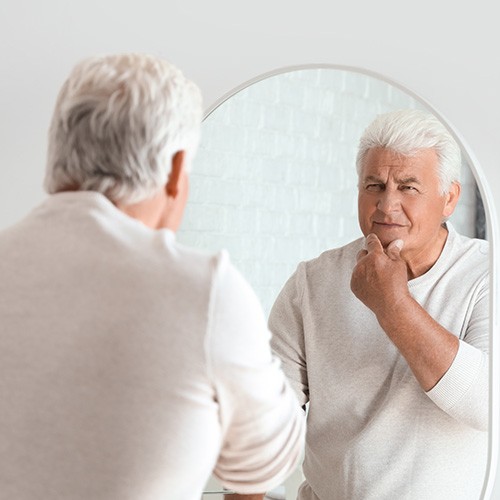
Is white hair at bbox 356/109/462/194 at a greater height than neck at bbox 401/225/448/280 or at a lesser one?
greater

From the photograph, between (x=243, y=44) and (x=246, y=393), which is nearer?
(x=246, y=393)

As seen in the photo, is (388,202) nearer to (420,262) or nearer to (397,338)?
(420,262)

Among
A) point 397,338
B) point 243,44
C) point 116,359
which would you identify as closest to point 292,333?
point 397,338

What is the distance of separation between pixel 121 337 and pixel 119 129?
0.66 feet

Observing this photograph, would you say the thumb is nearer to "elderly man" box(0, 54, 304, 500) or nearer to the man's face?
the man's face

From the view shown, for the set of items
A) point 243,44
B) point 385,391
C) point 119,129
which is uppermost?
point 243,44

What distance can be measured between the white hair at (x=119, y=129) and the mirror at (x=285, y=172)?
537 mm

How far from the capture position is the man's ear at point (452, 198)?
1.45 meters

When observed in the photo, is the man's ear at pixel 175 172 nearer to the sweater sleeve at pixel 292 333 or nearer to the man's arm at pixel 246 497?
the sweater sleeve at pixel 292 333

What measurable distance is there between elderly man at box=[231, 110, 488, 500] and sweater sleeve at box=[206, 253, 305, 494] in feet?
1.43

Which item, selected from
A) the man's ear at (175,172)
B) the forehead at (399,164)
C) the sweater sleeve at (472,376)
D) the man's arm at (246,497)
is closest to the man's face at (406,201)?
the forehead at (399,164)

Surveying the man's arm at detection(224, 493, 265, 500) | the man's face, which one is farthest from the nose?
the man's arm at detection(224, 493, 265, 500)

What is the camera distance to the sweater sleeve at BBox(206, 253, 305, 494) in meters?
0.90

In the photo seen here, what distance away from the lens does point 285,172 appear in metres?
1.51
